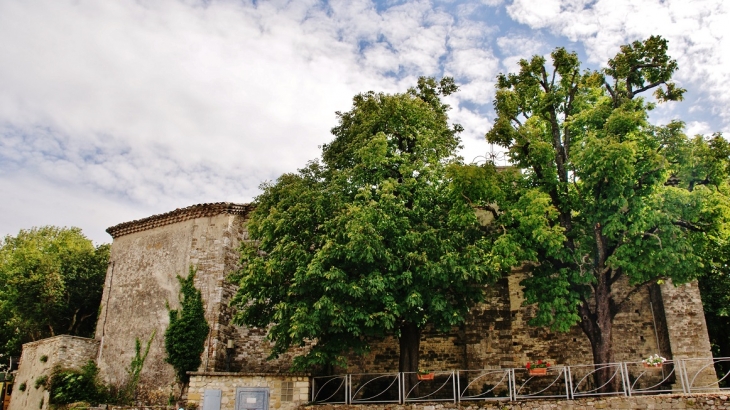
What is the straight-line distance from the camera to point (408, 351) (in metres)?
15.3

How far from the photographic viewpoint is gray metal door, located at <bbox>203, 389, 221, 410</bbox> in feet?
46.8

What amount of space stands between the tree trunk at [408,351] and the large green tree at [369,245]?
3 cm

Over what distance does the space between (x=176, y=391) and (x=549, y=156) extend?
46.1 feet

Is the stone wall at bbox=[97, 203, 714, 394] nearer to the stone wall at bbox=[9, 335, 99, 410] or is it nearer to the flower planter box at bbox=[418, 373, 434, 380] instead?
the stone wall at bbox=[9, 335, 99, 410]

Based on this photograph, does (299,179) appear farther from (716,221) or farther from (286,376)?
(716,221)

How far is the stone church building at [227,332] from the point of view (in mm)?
15734

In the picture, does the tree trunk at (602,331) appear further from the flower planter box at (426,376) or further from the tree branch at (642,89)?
the tree branch at (642,89)

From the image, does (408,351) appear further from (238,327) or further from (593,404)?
(238,327)

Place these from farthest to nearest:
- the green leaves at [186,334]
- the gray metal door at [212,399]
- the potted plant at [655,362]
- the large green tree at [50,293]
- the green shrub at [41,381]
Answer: the large green tree at [50,293] → the green shrub at [41,381] → the green leaves at [186,334] → the gray metal door at [212,399] → the potted plant at [655,362]

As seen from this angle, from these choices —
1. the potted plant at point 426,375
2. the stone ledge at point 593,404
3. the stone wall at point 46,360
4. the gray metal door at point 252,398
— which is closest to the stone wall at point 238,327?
the stone wall at point 46,360

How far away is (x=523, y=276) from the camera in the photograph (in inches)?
712

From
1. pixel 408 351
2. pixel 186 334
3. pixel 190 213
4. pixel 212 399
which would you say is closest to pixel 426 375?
pixel 408 351

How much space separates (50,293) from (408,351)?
17276mm

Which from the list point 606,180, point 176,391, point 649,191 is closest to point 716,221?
point 649,191
